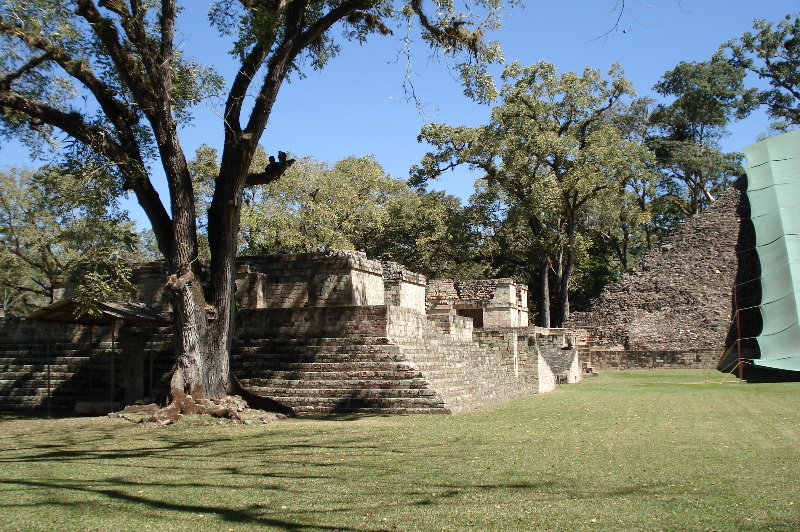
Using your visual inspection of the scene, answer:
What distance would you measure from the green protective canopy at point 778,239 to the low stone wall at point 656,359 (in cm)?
308

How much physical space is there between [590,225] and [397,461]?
3498 centimetres

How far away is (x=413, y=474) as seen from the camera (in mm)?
6715

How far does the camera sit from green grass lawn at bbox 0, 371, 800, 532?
5.07 m

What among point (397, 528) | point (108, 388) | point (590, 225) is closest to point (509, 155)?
point (590, 225)

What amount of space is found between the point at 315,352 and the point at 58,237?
6.02 meters

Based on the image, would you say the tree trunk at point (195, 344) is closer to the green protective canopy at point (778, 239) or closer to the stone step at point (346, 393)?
the stone step at point (346, 393)

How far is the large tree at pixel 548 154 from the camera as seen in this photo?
104 feet

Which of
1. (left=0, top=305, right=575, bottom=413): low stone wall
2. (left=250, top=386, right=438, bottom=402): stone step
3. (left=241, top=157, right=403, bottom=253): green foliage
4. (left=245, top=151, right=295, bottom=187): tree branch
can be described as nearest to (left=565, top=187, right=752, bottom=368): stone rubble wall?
(left=241, top=157, right=403, bottom=253): green foliage

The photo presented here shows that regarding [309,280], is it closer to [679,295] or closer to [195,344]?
[195,344]

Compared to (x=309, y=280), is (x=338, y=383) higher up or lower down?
lower down

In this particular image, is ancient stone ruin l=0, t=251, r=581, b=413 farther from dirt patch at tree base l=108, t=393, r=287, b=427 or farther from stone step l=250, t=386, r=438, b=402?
dirt patch at tree base l=108, t=393, r=287, b=427

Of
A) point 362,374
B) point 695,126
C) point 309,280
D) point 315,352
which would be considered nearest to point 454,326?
point 309,280

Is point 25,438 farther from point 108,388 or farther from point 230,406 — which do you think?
point 108,388

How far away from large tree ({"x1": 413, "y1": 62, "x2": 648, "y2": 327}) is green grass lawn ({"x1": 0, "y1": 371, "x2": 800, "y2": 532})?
21.0 meters
